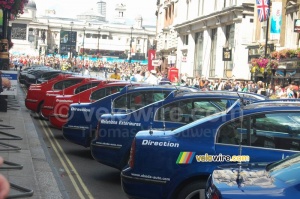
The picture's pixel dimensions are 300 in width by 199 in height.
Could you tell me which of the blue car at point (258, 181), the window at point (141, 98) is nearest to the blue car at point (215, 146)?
the blue car at point (258, 181)

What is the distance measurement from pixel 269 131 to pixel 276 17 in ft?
85.6

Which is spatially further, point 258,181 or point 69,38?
point 69,38

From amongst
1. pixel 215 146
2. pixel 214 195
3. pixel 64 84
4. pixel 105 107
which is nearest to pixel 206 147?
pixel 215 146

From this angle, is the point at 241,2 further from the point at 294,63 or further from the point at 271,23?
the point at 294,63

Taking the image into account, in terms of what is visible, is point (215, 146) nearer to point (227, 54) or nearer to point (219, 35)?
point (227, 54)

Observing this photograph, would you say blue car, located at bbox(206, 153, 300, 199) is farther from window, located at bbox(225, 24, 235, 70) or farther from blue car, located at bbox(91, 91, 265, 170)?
window, located at bbox(225, 24, 235, 70)

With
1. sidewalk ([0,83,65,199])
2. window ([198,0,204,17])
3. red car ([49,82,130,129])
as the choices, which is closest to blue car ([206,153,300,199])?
sidewalk ([0,83,65,199])

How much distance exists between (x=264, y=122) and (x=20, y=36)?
14484 cm

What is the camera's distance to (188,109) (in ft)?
33.3

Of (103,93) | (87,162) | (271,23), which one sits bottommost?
(87,162)

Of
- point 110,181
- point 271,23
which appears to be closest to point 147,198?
point 110,181

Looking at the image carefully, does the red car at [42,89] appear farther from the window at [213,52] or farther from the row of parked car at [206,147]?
the window at [213,52]

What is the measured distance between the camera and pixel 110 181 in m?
11.1

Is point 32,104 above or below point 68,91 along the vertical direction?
below
